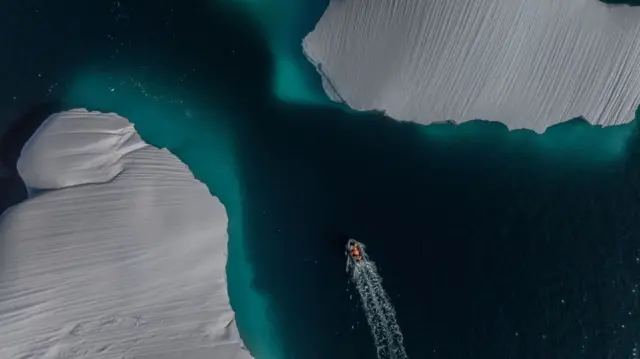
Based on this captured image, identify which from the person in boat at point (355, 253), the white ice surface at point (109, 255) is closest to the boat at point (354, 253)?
the person in boat at point (355, 253)

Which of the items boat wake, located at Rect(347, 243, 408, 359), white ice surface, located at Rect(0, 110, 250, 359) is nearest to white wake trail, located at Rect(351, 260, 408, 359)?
boat wake, located at Rect(347, 243, 408, 359)

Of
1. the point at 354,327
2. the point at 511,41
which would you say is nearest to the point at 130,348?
the point at 354,327

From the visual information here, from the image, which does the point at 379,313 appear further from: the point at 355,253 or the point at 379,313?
the point at 355,253

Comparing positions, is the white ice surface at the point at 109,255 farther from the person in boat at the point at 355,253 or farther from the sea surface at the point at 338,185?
the person in boat at the point at 355,253

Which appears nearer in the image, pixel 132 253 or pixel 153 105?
pixel 132 253

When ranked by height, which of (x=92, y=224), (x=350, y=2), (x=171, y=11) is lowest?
(x=92, y=224)

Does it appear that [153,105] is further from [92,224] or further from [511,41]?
[511,41]
